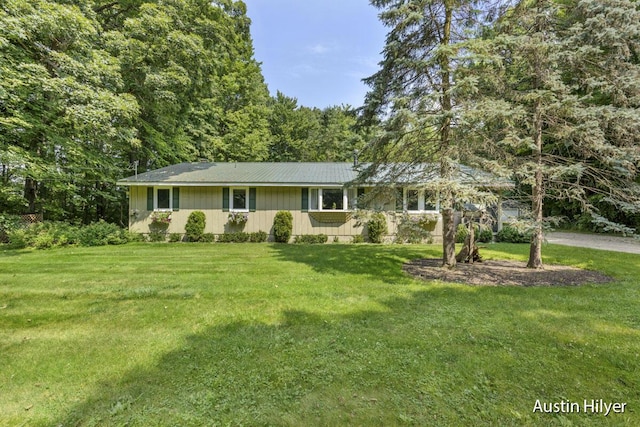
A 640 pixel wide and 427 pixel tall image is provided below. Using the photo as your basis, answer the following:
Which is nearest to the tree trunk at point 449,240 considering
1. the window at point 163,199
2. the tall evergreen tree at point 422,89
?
the tall evergreen tree at point 422,89

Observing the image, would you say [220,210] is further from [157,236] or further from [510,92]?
[510,92]

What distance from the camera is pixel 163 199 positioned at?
12.6 metres

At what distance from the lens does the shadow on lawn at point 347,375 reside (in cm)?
224

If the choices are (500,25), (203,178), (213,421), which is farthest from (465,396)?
(203,178)

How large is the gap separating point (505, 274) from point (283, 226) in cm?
799

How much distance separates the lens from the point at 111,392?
2486 mm

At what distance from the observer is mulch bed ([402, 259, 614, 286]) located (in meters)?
5.98

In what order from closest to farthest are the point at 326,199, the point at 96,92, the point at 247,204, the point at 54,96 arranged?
the point at 54,96 < the point at 96,92 < the point at 326,199 < the point at 247,204

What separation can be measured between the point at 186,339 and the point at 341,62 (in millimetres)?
15046

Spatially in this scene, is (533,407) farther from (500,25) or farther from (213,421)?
(500,25)

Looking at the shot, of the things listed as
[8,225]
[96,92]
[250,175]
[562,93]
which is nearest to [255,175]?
[250,175]

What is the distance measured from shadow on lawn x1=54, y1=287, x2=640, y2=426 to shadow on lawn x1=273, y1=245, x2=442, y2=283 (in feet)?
8.69

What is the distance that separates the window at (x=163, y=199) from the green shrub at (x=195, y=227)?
96 centimetres

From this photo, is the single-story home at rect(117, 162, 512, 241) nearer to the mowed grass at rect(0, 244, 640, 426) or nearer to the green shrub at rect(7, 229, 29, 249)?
the green shrub at rect(7, 229, 29, 249)
